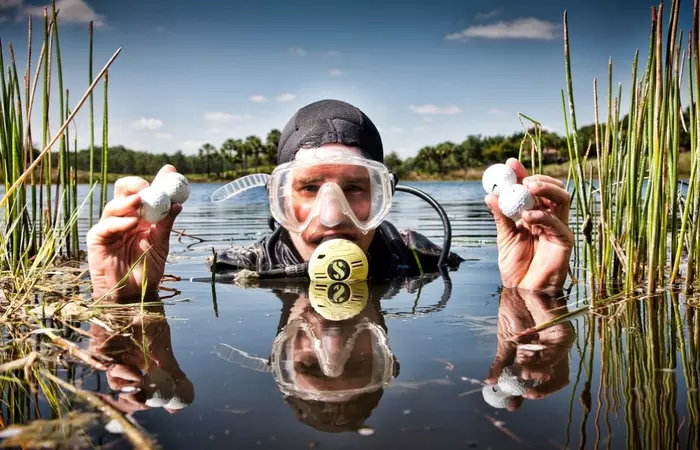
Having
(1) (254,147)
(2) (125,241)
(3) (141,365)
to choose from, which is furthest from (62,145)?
(1) (254,147)

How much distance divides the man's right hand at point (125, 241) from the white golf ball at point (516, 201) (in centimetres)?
148

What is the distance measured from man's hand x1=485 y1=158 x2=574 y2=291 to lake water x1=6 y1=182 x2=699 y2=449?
0.75 feet

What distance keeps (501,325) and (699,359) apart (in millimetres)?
712

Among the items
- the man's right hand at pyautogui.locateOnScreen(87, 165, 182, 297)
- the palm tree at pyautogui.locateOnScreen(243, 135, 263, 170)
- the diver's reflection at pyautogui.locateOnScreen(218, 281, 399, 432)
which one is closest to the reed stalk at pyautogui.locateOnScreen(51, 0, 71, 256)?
the man's right hand at pyautogui.locateOnScreen(87, 165, 182, 297)

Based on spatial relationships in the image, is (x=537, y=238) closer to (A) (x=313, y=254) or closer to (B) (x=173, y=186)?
(A) (x=313, y=254)

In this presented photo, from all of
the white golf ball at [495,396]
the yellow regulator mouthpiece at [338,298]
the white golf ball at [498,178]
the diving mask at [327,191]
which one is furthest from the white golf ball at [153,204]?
the white golf ball at [495,396]

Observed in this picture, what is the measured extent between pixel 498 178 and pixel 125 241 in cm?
179

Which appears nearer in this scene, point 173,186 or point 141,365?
point 141,365

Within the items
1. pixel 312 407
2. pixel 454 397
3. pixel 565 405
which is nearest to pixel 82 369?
pixel 312 407

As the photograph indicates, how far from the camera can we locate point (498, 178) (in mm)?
2799

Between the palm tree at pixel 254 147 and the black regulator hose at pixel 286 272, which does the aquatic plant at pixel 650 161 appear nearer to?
the black regulator hose at pixel 286 272

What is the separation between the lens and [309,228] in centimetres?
357

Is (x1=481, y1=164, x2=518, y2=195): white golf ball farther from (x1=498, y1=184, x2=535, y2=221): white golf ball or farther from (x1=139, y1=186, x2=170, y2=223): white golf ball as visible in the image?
(x1=139, y1=186, x2=170, y2=223): white golf ball

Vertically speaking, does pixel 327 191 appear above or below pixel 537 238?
above
